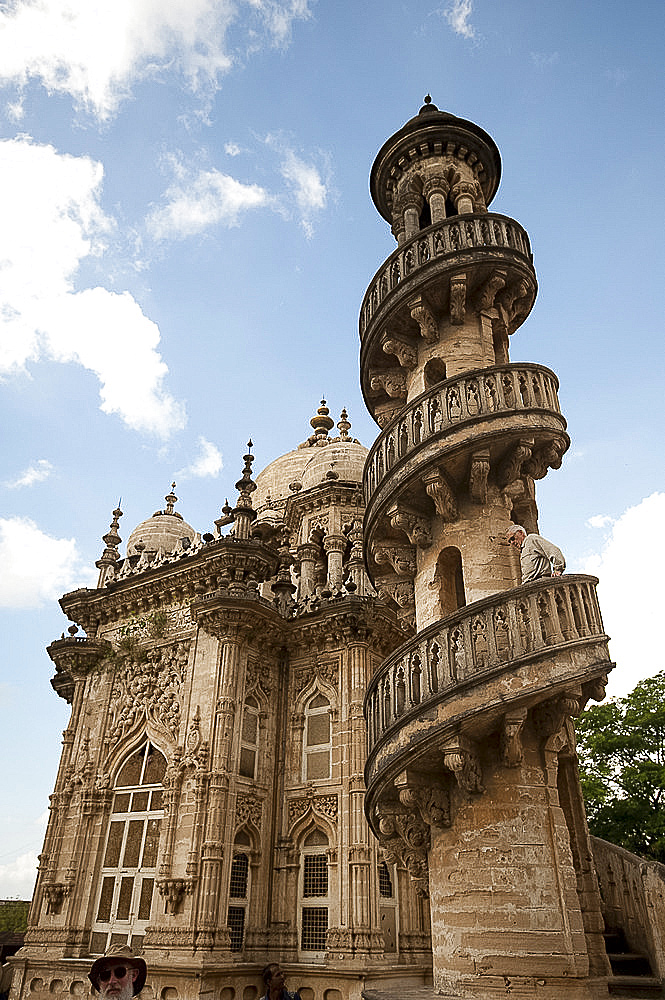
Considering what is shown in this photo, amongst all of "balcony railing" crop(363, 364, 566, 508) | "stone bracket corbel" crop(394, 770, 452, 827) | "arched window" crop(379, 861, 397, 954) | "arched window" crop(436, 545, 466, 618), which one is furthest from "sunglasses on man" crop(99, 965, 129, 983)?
"arched window" crop(379, 861, 397, 954)

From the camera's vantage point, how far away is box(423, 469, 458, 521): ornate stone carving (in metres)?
11.2

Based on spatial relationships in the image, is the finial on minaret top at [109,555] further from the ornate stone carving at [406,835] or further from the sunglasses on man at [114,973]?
the sunglasses on man at [114,973]

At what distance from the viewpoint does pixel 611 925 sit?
13625 millimetres

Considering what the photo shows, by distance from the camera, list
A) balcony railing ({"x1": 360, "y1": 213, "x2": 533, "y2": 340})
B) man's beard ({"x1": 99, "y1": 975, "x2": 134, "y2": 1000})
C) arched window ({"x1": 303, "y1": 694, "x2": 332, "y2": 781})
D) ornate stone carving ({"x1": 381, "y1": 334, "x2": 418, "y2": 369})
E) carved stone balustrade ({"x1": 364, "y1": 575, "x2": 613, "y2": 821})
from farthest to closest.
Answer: arched window ({"x1": 303, "y1": 694, "x2": 332, "y2": 781}) → ornate stone carving ({"x1": 381, "y1": 334, "x2": 418, "y2": 369}) → balcony railing ({"x1": 360, "y1": 213, "x2": 533, "y2": 340}) → carved stone balustrade ({"x1": 364, "y1": 575, "x2": 613, "y2": 821}) → man's beard ({"x1": 99, "y1": 975, "x2": 134, "y2": 1000})

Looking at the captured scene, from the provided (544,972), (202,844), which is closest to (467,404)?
(544,972)

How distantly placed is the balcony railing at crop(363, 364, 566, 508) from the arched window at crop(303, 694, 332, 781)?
9808 millimetres

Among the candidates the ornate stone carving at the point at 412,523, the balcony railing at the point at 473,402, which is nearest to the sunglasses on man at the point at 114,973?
the ornate stone carving at the point at 412,523

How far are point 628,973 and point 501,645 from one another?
740cm

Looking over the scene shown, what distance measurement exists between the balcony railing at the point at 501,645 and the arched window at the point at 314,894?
984 centimetres

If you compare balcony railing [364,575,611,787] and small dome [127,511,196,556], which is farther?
small dome [127,511,196,556]

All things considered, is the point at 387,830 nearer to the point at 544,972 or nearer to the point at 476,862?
the point at 476,862

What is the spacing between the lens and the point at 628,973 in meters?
12.2

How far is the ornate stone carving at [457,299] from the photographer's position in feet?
41.8

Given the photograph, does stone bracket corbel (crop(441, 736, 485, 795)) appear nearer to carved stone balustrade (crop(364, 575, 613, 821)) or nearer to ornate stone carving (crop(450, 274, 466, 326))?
carved stone balustrade (crop(364, 575, 613, 821))
